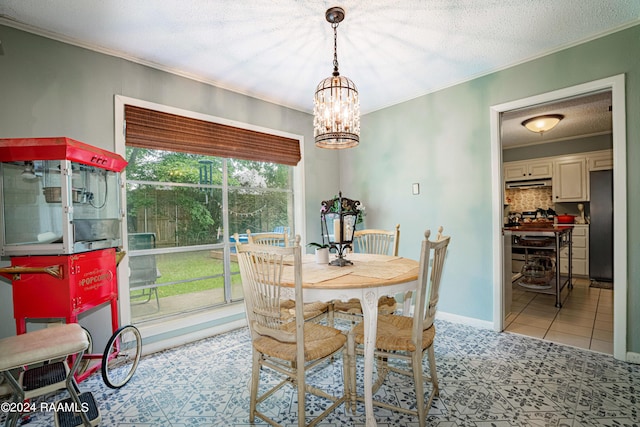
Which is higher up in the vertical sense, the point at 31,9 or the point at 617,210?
the point at 31,9

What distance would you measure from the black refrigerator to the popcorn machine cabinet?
263 inches

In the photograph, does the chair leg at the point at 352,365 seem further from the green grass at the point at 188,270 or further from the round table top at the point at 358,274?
the green grass at the point at 188,270

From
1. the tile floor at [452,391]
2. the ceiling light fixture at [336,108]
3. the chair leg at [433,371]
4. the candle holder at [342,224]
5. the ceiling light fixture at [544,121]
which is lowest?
the tile floor at [452,391]

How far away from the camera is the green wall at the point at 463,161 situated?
2.29m

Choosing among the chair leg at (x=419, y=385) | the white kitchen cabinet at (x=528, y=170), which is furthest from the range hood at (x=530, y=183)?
the chair leg at (x=419, y=385)

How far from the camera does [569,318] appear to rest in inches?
128

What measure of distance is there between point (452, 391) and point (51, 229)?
284cm

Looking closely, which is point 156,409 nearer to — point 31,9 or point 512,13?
point 31,9

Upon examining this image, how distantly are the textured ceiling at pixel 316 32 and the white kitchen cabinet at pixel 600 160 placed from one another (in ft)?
12.4

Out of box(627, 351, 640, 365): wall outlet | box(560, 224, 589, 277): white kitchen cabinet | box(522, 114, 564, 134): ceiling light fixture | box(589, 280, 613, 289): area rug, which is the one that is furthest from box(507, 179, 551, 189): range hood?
box(627, 351, 640, 365): wall outlet

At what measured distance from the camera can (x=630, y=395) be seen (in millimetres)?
1857

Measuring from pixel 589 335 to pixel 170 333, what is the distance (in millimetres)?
3924

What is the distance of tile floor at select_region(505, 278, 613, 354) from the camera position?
272cm

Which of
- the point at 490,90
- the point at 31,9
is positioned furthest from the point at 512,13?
the point at 31,9
